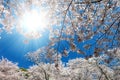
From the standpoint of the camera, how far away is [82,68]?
36.9 m

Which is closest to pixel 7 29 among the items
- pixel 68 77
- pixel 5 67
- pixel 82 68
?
pixel 82 68

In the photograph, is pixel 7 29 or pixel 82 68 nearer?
pixel 7 29

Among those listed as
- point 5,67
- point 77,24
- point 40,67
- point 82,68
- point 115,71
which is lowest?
point 77,24

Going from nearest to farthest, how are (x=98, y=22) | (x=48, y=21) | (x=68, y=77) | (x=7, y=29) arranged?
1. (x=98, y=22)
2. (x=48, y=21)
3. (x=7, y=29)
4. (x=68, y=77)

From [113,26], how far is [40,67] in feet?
120

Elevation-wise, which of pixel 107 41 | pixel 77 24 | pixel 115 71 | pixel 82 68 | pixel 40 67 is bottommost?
pixel 107 41

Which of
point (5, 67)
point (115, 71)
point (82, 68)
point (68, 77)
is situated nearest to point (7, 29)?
point (115, 71)

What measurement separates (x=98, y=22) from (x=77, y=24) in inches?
18.7

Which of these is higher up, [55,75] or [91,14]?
[55,75]

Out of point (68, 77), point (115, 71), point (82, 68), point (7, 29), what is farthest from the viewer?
point (68, 77)

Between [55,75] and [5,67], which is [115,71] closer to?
[55,75]

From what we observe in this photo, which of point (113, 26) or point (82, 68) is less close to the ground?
point (82, 68)

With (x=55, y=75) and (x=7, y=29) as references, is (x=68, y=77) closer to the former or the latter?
(x=55, y=75)

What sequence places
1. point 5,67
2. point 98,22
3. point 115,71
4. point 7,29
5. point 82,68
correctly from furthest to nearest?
point 5,67 < point 82,68 < point 115,71 < point 7,29 < point 98,22
